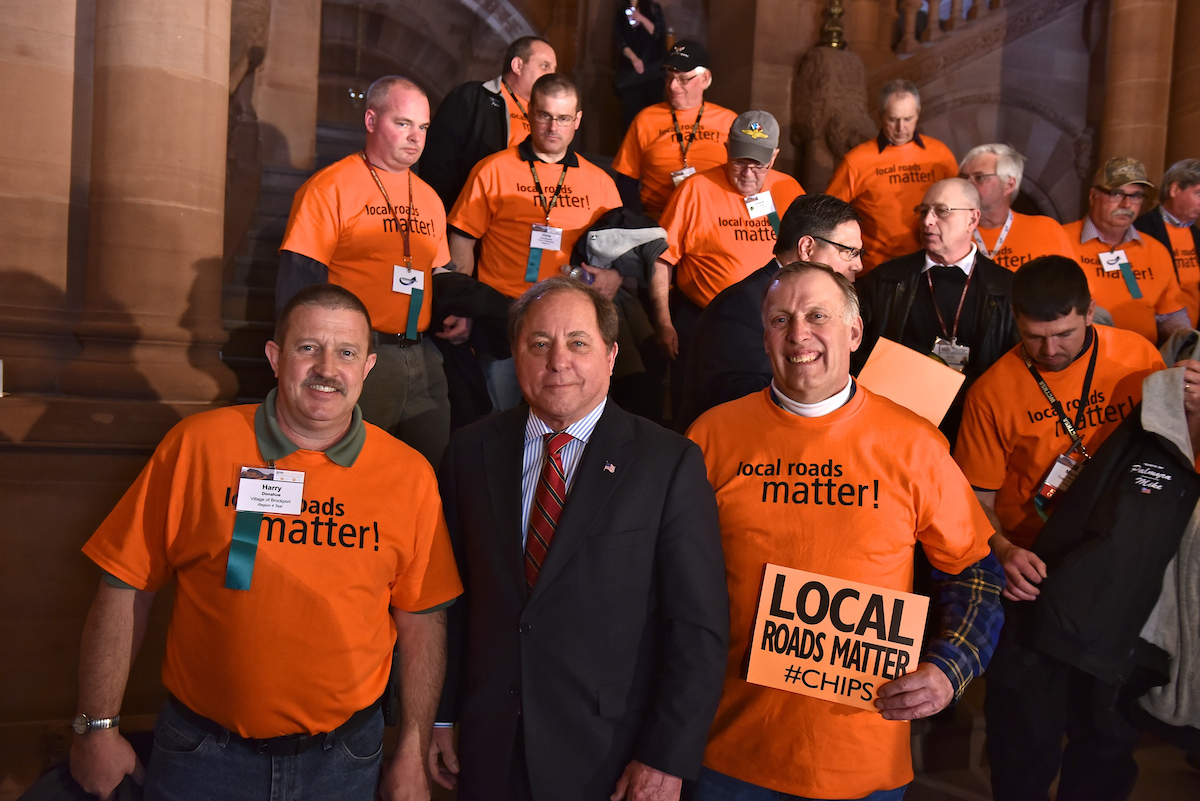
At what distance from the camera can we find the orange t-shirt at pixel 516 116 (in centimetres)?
582

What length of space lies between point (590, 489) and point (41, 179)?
360 centimetres

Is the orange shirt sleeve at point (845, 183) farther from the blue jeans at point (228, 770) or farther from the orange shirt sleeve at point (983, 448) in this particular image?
the blue jeans at point (228, 770)

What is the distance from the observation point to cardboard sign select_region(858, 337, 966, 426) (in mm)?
3369

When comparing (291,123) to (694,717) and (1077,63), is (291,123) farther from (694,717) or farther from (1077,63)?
(1077,63)

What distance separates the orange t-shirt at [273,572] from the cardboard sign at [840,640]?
3.20ft

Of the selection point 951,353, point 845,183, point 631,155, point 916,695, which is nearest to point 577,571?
point 916,695

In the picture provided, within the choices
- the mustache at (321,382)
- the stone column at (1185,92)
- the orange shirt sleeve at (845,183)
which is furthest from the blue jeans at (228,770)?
the stone column at (1185,92)

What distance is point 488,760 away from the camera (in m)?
2.43

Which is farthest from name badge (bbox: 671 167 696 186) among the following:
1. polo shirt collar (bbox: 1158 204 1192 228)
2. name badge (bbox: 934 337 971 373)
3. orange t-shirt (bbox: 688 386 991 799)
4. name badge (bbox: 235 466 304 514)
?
name badge (bbox: 235 466 304 514)

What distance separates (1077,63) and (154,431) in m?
11.8

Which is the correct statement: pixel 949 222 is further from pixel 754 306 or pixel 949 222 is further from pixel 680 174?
pixel 680 174

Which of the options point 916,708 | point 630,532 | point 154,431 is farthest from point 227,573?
point 154,431

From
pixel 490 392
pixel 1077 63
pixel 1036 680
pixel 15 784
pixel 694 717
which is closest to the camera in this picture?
pixel 694 717

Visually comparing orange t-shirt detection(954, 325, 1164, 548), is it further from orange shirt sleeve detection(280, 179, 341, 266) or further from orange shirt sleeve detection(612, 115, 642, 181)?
orange shirt sleeve detection(612, 115, 642, 181)
